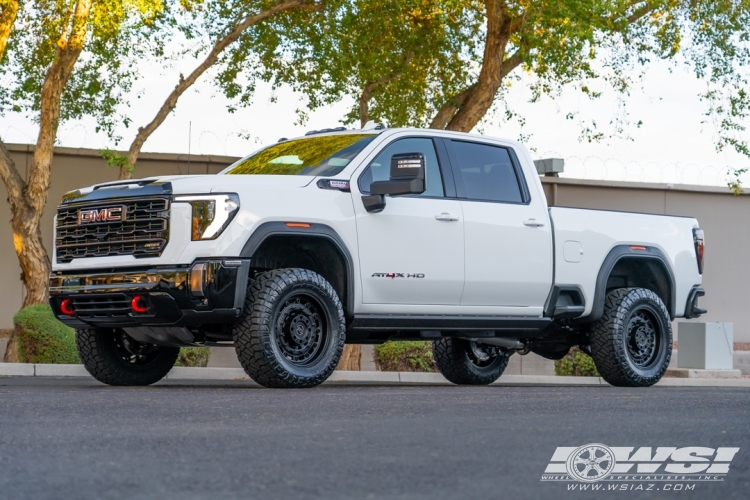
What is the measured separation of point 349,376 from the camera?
15.5 meters

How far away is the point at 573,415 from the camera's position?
6.82 m

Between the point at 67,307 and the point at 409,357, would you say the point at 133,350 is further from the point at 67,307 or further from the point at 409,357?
the point at 409,357

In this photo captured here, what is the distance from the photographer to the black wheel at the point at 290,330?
28.7ft

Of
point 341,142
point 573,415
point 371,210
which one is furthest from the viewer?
point 341,142

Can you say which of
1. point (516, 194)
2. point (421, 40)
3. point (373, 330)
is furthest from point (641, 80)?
point (373, 330)

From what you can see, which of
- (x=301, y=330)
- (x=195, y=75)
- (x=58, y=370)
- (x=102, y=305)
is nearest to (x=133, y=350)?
(x=102, y=305)

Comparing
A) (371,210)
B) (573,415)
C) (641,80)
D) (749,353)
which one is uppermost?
(641,80)

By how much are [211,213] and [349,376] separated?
23.4 feet

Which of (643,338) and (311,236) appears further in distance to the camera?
(643,338)

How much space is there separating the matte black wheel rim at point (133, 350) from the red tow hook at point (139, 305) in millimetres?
1484

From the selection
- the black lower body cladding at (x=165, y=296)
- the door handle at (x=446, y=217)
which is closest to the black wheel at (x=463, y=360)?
the door handle at (x=446, y=217)

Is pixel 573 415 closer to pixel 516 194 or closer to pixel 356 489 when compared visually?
pixel 356 489

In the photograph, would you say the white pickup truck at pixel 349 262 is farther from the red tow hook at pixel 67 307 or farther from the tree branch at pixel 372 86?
the tree branch at pixel 372 86

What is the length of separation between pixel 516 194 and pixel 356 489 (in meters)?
6.88
